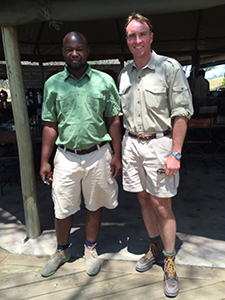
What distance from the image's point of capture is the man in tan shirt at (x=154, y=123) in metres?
1.77

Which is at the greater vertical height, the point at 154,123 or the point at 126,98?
the point at 126,98

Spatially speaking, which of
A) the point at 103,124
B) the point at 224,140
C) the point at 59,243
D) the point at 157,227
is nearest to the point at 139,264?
the point at 157,227

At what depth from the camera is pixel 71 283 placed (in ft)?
6.59

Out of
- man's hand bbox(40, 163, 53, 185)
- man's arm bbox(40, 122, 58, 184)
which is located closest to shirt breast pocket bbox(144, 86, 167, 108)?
man's arm bbox(40, 122, 58, 184)

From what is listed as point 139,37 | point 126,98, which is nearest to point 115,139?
point 126,98

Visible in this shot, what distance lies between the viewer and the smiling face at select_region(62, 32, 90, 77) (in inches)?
73.9

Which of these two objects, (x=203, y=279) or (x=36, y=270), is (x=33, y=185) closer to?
(x=36, y=270)

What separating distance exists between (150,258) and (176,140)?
104cm

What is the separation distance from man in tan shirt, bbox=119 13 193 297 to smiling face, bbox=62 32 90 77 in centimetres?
33

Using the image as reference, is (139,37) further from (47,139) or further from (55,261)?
(55,261)

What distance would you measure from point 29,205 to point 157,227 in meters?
1.29

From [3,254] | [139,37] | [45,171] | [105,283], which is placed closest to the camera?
[139,37]

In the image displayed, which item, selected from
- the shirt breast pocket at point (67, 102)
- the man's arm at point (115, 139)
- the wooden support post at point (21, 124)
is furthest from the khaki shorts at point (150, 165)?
the wooden support post at point (21, 124)

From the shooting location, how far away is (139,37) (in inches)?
69.1
